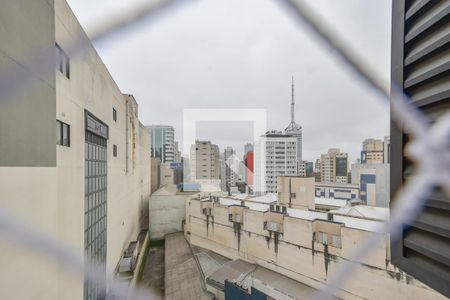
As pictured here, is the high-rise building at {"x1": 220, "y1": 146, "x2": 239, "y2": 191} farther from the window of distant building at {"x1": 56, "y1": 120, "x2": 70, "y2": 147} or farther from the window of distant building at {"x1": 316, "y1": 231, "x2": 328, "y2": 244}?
the window of distant building at {"x1": 56, "y1": 120, "x2": 70, "y2": 147}

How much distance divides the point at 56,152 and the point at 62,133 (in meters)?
0.69

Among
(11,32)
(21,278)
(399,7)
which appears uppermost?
(11,32)

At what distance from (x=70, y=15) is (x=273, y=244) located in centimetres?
710

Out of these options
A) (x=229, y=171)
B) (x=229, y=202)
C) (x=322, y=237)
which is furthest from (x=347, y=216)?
(x=229, y=171)

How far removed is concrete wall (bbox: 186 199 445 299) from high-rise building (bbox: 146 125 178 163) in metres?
25.6

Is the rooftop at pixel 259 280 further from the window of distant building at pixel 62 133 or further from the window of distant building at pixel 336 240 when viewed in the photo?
the window of distant building at pixel 62 133

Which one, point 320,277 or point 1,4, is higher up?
point 1,4

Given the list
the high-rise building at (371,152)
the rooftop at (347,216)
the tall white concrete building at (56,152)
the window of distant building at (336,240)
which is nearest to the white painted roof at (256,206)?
the rooftop at (347,216)

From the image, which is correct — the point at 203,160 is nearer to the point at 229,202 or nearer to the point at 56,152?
A: the point at 229,202

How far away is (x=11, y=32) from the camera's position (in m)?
1.04

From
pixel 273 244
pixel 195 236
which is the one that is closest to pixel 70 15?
pixel 273 244

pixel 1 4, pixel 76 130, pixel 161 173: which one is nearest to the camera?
pixel 1 4

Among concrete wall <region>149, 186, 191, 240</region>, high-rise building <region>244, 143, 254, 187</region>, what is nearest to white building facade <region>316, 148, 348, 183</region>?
high-rise building <region>244, 143, 254, 187</region>

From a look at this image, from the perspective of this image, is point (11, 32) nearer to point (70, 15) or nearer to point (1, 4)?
point (1, 4)
